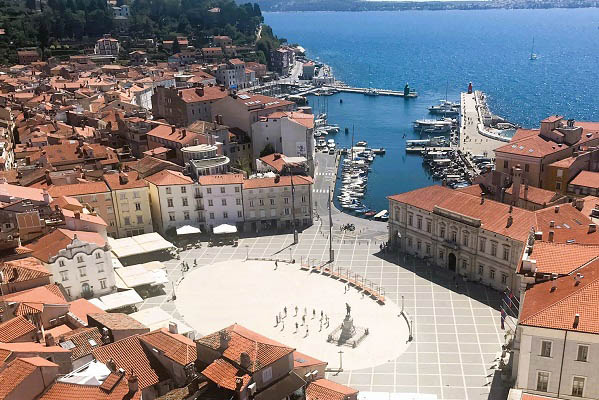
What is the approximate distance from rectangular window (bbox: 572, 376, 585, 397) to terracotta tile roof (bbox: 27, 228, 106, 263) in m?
44.6

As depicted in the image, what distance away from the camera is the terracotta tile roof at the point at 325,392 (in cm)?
3712

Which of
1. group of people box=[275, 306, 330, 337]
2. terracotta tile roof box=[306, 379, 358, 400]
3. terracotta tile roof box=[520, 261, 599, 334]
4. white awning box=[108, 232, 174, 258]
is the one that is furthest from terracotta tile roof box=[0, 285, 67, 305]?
terracotta tile roof box=[520, 261, 599, 334]

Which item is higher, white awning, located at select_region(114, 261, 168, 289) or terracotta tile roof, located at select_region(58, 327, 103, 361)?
terracotta tile roof, located at select_region(58, 327, 103, 361)

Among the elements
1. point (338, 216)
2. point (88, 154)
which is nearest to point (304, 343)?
point (338, 216)

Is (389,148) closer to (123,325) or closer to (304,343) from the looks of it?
(304,343)

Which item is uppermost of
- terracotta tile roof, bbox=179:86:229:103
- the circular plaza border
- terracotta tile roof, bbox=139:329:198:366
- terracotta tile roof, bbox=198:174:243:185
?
terracotta tile roof, bbox=179:86:229:103

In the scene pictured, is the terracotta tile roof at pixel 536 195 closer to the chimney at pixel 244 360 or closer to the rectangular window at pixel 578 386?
the rectangular window at pixel 578 386

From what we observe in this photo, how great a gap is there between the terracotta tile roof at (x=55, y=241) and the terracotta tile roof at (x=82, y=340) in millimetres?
16778

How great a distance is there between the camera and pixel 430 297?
62875mm

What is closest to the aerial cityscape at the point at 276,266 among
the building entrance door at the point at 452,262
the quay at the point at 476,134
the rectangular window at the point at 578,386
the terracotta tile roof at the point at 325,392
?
the rectangular window at the point at 578,386

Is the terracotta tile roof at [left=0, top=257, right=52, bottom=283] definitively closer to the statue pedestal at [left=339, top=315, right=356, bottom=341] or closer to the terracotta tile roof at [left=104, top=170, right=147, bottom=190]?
the terracotta tile roof at [left=104, top=170, right=147, bottom=190]

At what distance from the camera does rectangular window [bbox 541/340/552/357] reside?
3531cm

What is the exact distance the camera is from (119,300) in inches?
2245

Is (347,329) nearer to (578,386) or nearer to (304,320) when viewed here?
(304,320)
